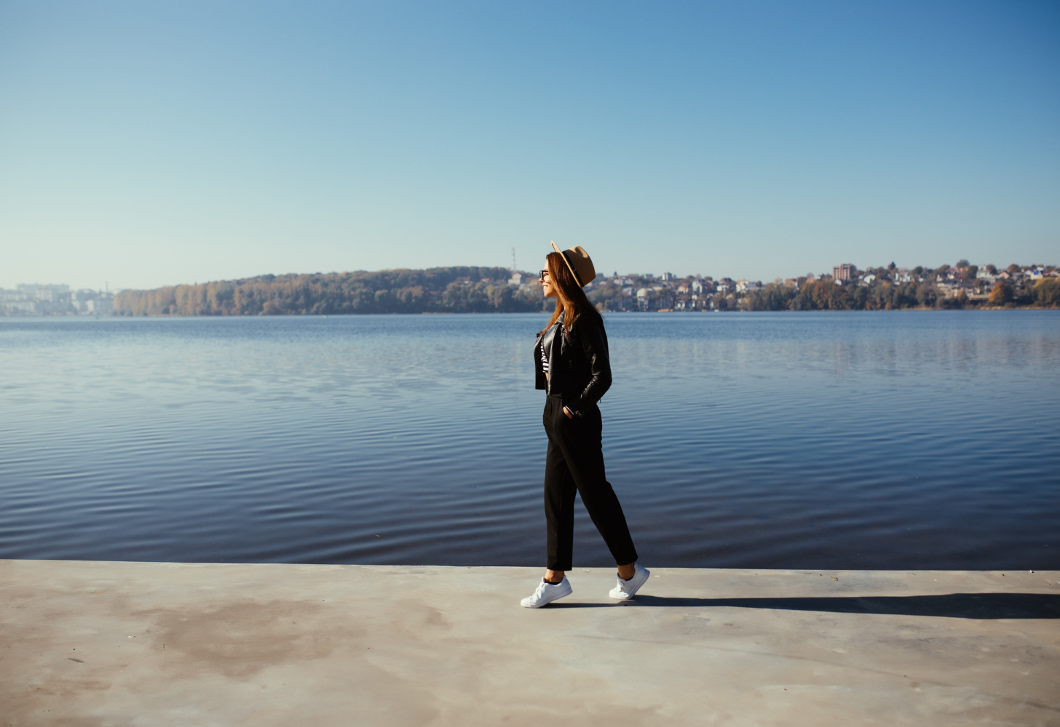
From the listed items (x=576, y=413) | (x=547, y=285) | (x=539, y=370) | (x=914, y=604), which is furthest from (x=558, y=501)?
(x=914, y=604)

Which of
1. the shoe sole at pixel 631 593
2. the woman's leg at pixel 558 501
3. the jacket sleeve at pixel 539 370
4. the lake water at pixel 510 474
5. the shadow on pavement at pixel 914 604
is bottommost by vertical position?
the lake water at pixel 510 474

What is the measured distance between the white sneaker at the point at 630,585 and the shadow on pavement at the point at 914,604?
0.13ft

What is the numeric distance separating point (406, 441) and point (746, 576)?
954 cm

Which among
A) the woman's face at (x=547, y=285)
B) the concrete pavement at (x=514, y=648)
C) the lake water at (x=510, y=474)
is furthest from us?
the lake water at (x=510, y=474)

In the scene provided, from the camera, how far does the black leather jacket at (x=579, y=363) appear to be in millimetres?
4781

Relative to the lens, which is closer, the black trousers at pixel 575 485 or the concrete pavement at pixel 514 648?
the concrete pavement at pixel 514 648

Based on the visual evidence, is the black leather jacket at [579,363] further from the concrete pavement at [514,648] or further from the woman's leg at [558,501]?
the concrete pavement at [514,648]

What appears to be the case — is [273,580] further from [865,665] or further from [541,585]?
[865,665]

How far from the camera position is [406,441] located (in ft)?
46.1

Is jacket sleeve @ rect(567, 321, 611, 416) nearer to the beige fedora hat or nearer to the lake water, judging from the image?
the beige fedora hat

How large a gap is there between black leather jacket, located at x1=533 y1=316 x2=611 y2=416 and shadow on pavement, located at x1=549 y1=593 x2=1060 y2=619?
1.19 metres

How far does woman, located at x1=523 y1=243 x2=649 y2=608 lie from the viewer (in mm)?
4777

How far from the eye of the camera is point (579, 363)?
4.90m

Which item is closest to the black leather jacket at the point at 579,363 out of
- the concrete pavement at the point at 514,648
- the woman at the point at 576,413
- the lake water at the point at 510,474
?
the woman at the point at 576,413
